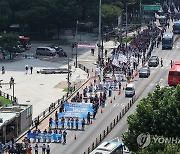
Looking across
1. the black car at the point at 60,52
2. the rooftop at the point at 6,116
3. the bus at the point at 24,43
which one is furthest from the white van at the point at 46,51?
the rooftop at the point at 6,116

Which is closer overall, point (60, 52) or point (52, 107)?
point (52, 107)

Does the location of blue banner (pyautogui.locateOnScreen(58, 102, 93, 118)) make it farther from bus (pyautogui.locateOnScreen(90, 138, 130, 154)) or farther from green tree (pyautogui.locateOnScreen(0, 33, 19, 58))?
green tree (pyautogui.locateOnScreen(0, 33, 19, 58))

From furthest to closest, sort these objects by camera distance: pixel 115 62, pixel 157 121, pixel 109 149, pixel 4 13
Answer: pixel 4 13 < pixel 115 62 < pixel 109 149 < pixel 157 121

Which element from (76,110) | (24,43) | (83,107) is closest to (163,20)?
(24,43)

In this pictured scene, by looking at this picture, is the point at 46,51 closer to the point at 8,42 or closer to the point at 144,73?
the point at 8,42

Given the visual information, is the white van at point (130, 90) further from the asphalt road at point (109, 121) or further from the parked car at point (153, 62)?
the parked car at point (153, 62)

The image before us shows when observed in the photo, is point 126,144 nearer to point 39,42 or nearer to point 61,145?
point 61,145

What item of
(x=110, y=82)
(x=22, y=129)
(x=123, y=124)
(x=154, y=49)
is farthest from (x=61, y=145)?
(x=154, y=49)

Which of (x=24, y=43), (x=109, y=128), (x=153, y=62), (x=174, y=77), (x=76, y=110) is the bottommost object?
(x=109, y=128)
